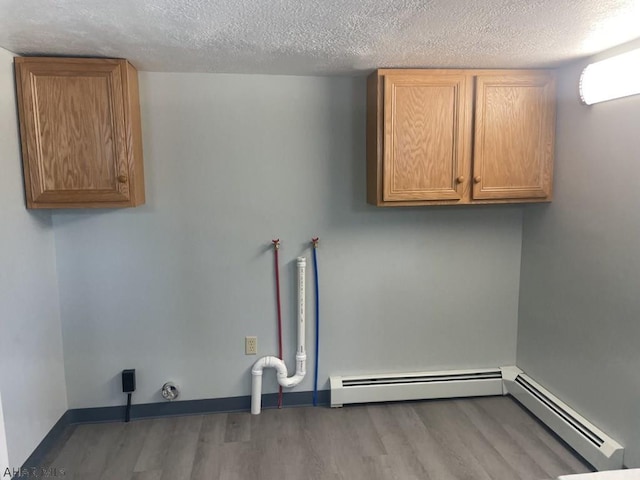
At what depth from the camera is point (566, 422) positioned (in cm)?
261

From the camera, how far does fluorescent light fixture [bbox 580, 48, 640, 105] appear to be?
213 cm

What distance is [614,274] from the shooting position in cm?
234

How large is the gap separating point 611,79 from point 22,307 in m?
3.14

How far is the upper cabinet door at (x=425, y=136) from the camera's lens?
261cm

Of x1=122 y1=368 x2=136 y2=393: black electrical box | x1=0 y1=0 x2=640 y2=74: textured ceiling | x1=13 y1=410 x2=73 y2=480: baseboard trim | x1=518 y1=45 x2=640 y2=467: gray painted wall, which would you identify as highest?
x1=0 y1=0 x2=640 y2=74: textured ceiling

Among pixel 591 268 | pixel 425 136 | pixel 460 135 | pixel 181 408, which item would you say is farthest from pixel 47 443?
pixel 591 268

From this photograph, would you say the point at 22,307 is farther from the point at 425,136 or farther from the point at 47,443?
the point at 425,136

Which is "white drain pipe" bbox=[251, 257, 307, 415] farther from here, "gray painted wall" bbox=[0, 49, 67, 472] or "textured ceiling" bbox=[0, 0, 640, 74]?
"textured ceiling" bbox=[0, 0, 640, 74]

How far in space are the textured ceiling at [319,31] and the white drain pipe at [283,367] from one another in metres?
1.26

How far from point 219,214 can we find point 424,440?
1812mm

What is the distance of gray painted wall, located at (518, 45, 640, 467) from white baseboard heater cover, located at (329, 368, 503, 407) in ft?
1.04

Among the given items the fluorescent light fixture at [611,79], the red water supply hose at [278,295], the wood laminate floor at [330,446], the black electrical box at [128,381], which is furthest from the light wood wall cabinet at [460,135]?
the black electrical box at [128,381]

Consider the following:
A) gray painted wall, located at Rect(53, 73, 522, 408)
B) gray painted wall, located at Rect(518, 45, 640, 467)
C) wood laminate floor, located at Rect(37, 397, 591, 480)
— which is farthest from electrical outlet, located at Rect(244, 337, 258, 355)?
gray painted wall, located at Rect(518, 45, 640, 467)

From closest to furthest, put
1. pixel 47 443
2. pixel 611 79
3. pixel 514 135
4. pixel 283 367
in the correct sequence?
pixel 611 79, pixel 47 443, pixel 514 135, pixel 283 367
